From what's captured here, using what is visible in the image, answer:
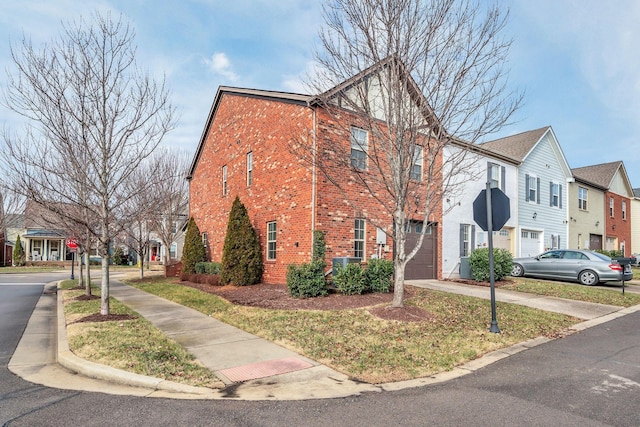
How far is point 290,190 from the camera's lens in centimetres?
1390

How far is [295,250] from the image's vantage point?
1340 centimetres

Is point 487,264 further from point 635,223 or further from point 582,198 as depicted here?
point 635,223

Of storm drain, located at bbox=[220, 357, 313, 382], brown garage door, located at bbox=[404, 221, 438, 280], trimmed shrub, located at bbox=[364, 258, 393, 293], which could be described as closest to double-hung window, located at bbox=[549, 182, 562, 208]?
brown garage door, located at bbox=[404, 221, 438, 280]

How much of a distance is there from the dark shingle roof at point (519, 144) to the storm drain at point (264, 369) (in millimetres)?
19162

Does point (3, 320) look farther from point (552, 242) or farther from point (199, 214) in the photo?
point (552, 242)

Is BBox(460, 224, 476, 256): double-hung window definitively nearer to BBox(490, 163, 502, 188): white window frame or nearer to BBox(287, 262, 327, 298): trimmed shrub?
BBox(490, 163, 502, 188): white window frame

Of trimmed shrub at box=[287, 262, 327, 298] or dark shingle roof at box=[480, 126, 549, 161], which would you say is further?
dark shingle roof at box=[480, 126, 549, 161]

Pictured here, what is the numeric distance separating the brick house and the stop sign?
2.76 meters

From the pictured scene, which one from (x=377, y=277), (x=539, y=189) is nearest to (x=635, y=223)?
(x=539, y=189)

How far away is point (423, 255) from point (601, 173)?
24.6 meters

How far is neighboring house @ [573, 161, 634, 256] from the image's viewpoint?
3123 cm

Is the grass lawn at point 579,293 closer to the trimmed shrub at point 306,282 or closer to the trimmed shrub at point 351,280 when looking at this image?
the trimmed shrub at point 351,280

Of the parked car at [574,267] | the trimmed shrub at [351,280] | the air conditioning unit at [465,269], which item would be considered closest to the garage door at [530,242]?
the parked car at [574,267]

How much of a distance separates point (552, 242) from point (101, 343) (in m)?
25.1
